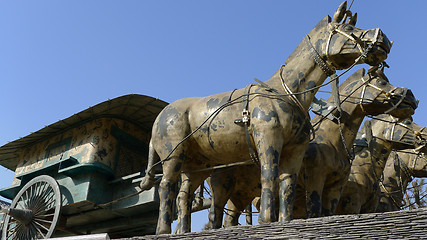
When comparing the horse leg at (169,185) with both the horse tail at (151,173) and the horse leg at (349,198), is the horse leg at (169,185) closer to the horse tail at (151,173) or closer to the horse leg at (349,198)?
the horse tail at (151,173)

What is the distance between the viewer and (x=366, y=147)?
10.8 m

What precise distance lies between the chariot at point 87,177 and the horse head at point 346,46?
4.87 meters

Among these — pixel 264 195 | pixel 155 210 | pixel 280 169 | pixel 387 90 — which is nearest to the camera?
pixel 264 195

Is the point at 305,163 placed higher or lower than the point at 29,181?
lower

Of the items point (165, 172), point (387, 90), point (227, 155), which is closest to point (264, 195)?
point (227, 155)

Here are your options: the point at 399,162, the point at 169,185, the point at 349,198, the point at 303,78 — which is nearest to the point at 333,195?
the point at 349,198

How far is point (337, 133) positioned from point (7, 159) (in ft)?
29.3

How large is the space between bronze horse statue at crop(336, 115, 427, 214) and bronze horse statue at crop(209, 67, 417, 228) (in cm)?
58

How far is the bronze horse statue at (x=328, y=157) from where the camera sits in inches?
349

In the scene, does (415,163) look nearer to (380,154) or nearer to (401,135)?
(401,135)

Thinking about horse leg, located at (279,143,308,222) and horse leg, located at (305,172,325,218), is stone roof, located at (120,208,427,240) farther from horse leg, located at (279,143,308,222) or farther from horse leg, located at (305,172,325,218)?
horse leg, located at (305,172,325,218)

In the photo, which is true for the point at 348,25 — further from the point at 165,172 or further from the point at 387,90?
the point at 165,172

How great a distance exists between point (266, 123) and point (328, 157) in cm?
219

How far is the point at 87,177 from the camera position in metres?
11.4
